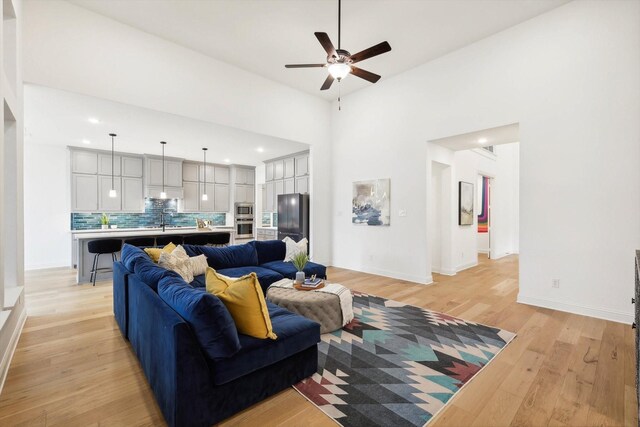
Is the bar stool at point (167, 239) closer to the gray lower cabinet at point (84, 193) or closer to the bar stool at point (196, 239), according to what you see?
the bar stool at point (196, 239)

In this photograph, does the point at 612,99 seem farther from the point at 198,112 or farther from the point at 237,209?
the point at 237,209

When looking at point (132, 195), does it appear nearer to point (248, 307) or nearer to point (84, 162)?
point (84, 162)

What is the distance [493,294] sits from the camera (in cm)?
446

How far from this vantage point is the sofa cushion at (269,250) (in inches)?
191

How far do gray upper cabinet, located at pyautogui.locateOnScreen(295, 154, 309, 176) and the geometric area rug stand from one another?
13.5ft

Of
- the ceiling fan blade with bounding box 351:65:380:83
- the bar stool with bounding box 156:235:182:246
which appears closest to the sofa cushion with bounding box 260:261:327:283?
the bar stool with bounding box 156:235:182:246

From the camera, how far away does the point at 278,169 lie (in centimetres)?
779

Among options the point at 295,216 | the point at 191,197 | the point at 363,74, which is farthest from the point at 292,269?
the point at 191,197

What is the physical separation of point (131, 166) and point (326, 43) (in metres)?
7.13

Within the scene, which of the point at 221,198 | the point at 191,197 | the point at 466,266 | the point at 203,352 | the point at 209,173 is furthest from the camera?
the point at 221,198

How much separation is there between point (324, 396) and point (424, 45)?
5.07 metres

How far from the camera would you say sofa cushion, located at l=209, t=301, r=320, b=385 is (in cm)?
174

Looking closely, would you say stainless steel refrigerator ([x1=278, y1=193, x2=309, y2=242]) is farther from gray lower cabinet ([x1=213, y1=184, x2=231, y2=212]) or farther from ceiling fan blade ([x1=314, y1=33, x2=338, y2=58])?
ceiling fan blade ([x1=314, y1=33, x2=338, y2=58])

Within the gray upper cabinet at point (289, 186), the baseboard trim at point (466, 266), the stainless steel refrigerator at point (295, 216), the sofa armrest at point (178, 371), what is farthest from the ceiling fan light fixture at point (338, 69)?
the baseboard trim at point (466, 266)
